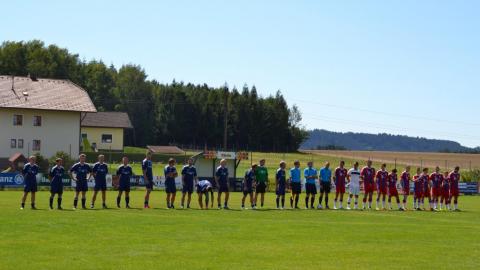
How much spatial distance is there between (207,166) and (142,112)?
70.1 metres

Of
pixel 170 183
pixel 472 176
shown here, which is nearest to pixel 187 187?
pixel 170 183

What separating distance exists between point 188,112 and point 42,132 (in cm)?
5292

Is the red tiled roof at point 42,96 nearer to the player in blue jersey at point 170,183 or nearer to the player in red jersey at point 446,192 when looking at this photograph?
the player in red jersey at point 446,192

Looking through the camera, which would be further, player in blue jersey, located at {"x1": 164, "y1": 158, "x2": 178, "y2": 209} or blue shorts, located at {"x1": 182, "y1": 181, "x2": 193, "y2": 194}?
blue shorts, located at {"x1": 182, "y1": 181, "x2": 193, "y2": 194}

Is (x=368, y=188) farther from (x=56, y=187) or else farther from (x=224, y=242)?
(x=224, y=242)

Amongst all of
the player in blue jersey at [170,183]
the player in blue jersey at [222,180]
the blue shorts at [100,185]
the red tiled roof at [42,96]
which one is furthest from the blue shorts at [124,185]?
the red tiled roof at [42,96]

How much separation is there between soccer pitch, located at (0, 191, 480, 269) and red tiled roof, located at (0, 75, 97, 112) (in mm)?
47429

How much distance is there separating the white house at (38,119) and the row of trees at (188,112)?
44.0 metres

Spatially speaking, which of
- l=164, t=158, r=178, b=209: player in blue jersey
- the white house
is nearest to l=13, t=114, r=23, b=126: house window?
the white house

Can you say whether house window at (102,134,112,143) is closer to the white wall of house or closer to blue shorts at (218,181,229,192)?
the white wall of house

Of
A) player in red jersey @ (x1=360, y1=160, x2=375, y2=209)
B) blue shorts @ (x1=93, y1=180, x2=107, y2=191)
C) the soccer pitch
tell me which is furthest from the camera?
player in red jersey @ (x1=360, y1=160, x2=375, y2=209)

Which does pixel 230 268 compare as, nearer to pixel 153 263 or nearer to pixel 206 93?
pixel 153 263

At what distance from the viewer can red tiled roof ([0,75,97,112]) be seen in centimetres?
7262

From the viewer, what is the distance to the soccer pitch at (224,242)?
15.0 meters
